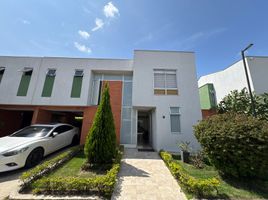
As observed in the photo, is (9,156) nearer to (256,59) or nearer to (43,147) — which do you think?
(43,147)

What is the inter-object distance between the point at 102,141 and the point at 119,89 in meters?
6.12

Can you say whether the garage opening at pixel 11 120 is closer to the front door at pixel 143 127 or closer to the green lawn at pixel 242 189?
the front door at pixel 143 127

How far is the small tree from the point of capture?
550 centimetres

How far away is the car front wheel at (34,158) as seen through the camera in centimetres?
551

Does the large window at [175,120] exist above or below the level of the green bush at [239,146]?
above

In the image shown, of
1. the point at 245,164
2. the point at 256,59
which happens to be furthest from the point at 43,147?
the point at 256,59

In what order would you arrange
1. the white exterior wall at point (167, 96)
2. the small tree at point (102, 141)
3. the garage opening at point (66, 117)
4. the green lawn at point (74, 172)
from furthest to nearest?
the garage opening at point (66, 117) < the white exterior wall at point (167, 96) < the small tree at point (102, 141) < the green lawn at point (74, 172)

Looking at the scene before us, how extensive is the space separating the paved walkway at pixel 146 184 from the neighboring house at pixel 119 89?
141 inches

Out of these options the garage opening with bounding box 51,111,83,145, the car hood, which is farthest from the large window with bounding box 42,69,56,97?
the car hood

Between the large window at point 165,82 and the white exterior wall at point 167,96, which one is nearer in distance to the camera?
the white exterior wall at point 167,96

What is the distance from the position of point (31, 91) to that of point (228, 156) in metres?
13.7

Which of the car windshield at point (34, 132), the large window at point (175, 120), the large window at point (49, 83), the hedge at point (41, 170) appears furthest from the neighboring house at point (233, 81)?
the large window at point (49, 83)

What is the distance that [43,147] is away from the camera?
630 cm

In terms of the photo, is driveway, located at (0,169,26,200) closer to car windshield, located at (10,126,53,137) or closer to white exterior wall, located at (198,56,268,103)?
car windshield, located at (10,126,53,137)
